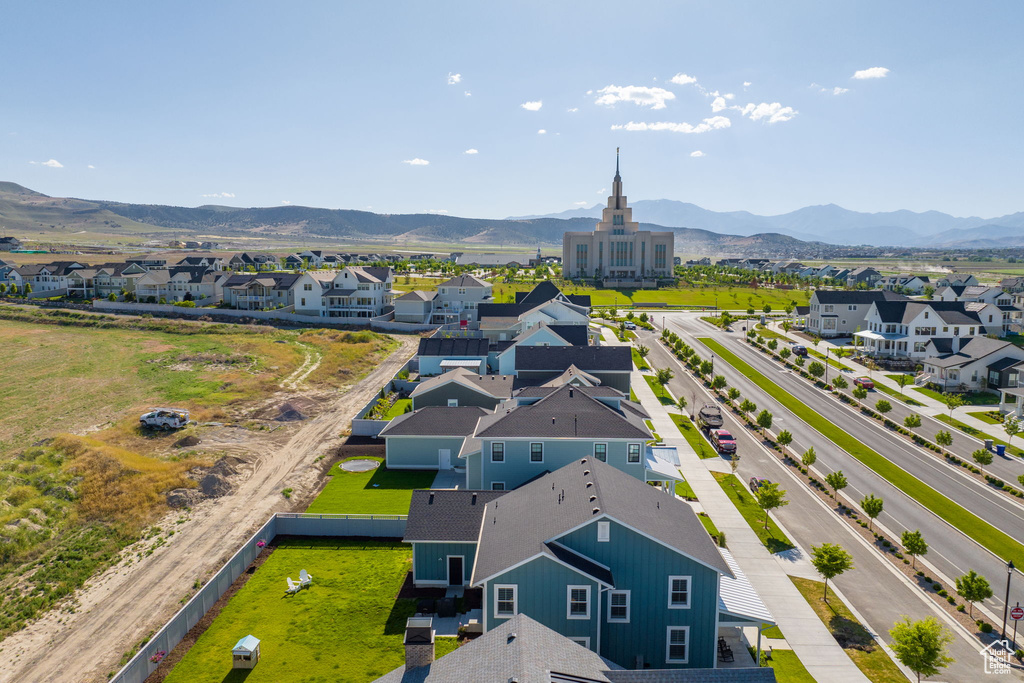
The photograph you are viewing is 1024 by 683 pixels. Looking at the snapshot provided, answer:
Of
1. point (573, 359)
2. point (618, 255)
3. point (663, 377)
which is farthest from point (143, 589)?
point (618, 255)

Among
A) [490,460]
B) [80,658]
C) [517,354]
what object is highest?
[517,354]

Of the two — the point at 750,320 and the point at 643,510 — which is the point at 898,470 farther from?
the point at 750,320

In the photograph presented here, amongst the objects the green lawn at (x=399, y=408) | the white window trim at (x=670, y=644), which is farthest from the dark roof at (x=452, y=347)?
the white window trim at (x=670, y=644)

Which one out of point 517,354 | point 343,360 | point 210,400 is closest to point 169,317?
point 343,360

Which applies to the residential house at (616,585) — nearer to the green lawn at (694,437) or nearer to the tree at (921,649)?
the tree at (921,649)

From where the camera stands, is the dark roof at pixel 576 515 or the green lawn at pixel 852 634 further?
the green lawn at pixel 852 634

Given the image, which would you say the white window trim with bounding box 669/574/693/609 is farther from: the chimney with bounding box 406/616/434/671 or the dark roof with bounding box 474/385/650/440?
the dark roof with bounding box 474/385/650/440

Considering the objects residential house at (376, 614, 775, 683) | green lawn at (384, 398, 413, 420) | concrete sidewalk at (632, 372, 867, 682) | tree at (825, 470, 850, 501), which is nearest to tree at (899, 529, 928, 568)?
concrete sidewalk at (632, 372, 867, 682)

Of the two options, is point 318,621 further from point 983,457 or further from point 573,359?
point 983,457
